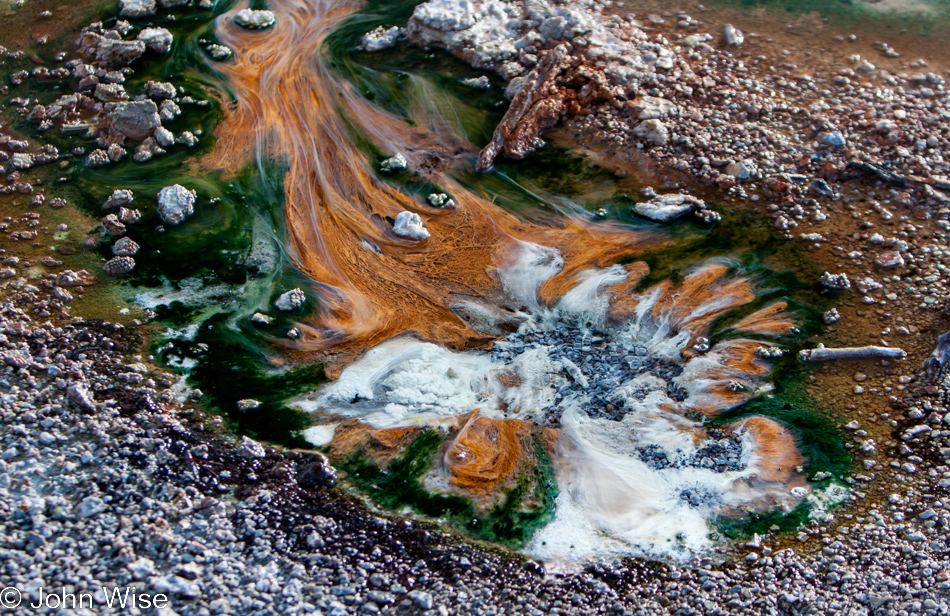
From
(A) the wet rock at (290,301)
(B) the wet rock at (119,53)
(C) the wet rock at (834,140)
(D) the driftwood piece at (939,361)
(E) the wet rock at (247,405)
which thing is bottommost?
(E) the wet rock at (247,405)

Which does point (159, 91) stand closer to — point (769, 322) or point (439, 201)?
point (439, 201)

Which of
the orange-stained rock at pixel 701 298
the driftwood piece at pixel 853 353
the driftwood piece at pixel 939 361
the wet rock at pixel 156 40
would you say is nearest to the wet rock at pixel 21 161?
the wet rock at pixel 156 40

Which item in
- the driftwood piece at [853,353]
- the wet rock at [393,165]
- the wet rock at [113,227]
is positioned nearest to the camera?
the driftwood piece at [853,353]

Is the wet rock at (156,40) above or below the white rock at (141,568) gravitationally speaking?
above

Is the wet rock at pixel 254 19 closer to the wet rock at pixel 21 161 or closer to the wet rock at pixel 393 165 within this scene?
the wet rock at pixel 393 165

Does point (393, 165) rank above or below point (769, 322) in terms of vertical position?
below

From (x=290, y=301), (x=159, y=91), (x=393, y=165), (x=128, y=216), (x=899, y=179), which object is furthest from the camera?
(x=159, y=91)

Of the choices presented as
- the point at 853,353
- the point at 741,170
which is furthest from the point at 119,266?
the point at 853,353
